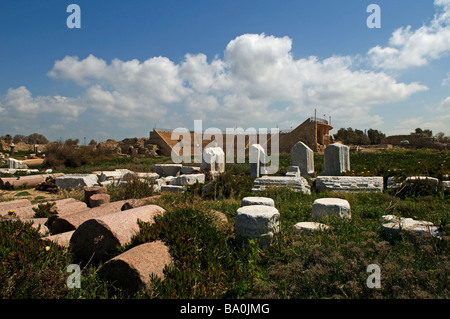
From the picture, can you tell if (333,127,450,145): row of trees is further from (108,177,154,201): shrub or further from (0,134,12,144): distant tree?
(0,134,12,144): distant tree

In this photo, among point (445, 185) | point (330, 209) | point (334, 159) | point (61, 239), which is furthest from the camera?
point (334, 159)

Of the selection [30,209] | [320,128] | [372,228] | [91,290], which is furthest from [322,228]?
[320,128]

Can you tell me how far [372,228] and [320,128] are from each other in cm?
3768

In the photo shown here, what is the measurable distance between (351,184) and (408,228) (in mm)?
4905

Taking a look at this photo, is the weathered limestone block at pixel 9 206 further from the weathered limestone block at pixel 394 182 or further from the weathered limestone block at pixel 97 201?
the weathered limestone block at pixel 394 182

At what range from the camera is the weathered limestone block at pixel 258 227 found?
3900 millimetres

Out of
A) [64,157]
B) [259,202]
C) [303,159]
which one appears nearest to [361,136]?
[303,159]

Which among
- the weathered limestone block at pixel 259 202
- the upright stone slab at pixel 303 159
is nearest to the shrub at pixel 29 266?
the weathered limestone block at pixel 259 202

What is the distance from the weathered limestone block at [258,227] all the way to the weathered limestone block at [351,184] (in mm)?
5320

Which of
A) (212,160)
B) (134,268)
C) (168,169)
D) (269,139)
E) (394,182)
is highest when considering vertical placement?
(269,139)

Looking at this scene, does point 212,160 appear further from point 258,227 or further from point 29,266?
point 29,266

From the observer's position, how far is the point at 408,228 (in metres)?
3.89

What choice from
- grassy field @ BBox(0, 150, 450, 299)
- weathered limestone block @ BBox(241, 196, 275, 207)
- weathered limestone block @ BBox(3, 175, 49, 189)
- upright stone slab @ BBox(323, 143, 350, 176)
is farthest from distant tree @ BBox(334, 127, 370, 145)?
grassy field @ BBox(0, 150, 450, 299)

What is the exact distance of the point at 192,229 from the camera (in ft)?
12.2
